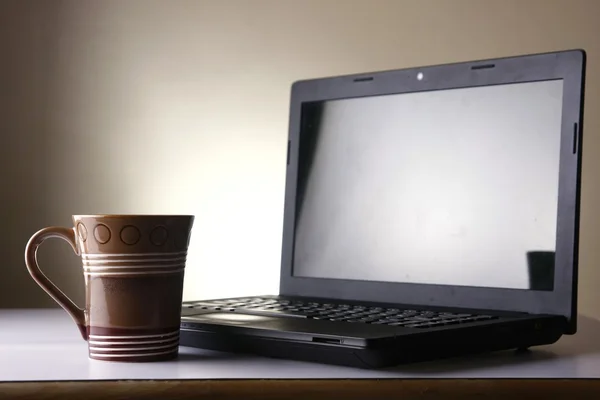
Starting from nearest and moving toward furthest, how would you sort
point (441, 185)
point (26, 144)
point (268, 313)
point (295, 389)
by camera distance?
point (295, 389) → point (268, 313) → point (441, 185) → point (26, 144)

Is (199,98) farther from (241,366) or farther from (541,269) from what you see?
(241,366)

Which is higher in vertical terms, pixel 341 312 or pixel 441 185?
pixel 441 185

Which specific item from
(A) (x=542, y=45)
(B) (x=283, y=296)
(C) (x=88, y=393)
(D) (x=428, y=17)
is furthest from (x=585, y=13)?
(C) (x=88, y=393)

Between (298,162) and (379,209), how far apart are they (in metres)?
0.12

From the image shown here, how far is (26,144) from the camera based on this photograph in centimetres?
157

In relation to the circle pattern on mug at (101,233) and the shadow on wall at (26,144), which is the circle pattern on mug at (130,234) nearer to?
the circle pattern on mug at (101,233)

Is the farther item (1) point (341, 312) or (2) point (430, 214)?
(2) point (430, 214)

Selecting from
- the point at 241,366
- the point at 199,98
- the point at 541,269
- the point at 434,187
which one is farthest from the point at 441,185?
the point at 199,98

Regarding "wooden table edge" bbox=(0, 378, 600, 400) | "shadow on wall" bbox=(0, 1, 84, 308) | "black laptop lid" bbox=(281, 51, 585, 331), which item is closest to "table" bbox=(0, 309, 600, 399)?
"wooden table edge" bbox=(0, 378, 600, 400)

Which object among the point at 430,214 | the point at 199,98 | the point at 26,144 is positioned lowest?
the point at 430,214

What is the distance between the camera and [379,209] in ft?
3.20

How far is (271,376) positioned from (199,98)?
1120 millimetres

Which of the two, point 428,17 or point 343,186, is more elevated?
point 428,17

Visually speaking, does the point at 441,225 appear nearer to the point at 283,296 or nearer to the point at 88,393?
the point at 283,296
